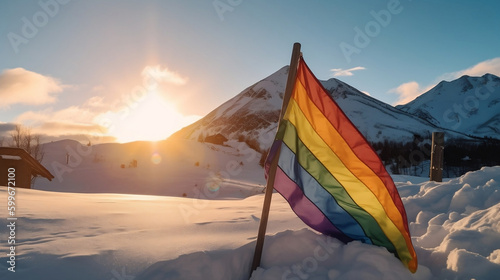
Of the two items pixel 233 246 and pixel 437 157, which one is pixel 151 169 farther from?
pixel 233 246

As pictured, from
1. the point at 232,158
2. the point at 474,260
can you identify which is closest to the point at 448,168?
the point at 232,158

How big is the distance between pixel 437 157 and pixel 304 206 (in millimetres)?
7455

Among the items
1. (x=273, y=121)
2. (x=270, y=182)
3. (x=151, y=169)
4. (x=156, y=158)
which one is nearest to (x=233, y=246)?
(x=270, y=182)

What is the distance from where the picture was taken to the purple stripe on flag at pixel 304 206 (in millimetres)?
3447

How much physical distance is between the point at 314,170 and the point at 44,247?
3.00 metres

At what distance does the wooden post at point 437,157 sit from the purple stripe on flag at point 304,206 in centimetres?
694

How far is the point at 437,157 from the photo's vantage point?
9062mm

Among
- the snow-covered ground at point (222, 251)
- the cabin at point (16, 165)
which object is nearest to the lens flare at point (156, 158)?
the cabin at point (16, 165)

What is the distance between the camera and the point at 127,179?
2772cm

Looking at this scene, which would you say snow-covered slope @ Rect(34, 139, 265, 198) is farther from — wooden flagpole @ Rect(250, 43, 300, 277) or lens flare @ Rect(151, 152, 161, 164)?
wooden flagpole @ Rect(250, 43, 300, 277)

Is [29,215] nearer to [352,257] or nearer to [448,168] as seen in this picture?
[352,257]

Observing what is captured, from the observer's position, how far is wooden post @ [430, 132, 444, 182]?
8.89m

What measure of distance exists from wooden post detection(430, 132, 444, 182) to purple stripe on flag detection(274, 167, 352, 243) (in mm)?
6942

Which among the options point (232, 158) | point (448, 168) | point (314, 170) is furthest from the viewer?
point (448, 168)
